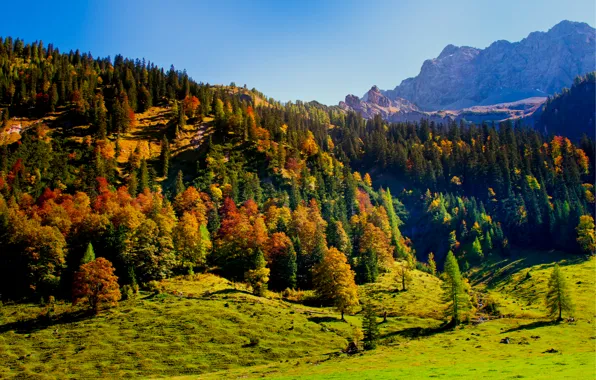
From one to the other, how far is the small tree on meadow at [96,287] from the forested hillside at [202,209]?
7.02 ft

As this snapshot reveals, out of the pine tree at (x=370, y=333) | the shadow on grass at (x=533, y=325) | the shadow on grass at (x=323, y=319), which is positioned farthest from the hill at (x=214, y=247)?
the pine tree at (x=370, y=333)

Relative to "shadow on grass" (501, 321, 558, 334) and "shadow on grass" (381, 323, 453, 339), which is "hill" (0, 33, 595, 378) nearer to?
"shadow on grass" (381, 323, 453, 339)

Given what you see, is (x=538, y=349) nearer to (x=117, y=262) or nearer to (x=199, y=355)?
(x=199, y=355)

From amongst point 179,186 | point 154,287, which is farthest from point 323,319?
point 179,186

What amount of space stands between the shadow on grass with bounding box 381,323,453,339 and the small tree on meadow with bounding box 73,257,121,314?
5679cm

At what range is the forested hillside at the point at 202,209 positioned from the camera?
307 ft

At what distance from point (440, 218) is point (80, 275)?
6173 inches

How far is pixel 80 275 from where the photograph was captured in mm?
77000

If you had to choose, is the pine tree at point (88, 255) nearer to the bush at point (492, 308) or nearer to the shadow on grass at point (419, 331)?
the shadow on grass at point (419, 331)

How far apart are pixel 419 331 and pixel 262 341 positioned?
32.5 m

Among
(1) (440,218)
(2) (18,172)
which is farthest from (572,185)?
(2) (18,172)

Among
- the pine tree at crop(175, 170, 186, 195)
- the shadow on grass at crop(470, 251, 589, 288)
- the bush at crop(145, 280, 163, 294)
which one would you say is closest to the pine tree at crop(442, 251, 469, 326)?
the shadow on grass at crop(470, 251, 589, 288)

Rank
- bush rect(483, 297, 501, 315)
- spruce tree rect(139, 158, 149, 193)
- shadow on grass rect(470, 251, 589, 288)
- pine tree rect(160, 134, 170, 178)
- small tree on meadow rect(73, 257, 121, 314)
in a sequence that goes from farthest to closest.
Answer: pine tree rect(160, 134, 170, 178) → spruce tree rect(139, 158, 149, 193) → shadow on grass rect(470, 251, 589, 288) → bush rect(483, 297, 501, 315) → small tree on meadow rect(73, 257, 121, 314)

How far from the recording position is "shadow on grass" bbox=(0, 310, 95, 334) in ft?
224
